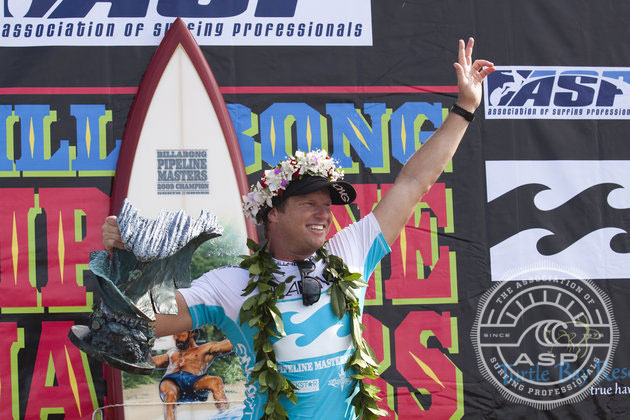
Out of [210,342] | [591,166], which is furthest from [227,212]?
[591,166]

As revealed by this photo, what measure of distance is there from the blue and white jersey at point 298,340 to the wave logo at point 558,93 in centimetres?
200

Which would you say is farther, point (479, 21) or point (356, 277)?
point (479, 21)

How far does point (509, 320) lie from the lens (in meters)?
3.70

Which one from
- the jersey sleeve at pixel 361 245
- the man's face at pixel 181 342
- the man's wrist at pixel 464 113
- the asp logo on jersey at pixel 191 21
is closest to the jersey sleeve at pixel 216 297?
the jersey sleeve at pixel 361 245

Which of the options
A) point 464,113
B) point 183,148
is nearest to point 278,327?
point 464,113

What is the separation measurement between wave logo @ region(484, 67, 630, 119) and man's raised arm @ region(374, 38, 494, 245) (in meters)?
1.52

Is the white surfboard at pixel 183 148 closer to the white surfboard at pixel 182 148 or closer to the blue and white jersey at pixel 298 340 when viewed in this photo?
the white surfboard at pixel 182 148

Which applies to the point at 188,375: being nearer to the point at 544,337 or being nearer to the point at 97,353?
the point at 97,353

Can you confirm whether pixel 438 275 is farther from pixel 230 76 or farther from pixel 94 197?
pixel 94 197

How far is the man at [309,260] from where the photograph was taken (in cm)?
207

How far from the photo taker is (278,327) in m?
2.06

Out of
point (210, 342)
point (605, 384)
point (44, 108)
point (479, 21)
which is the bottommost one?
point (605, 384)

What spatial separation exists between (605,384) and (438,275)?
0.98 m

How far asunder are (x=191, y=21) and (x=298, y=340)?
83.7 inches
